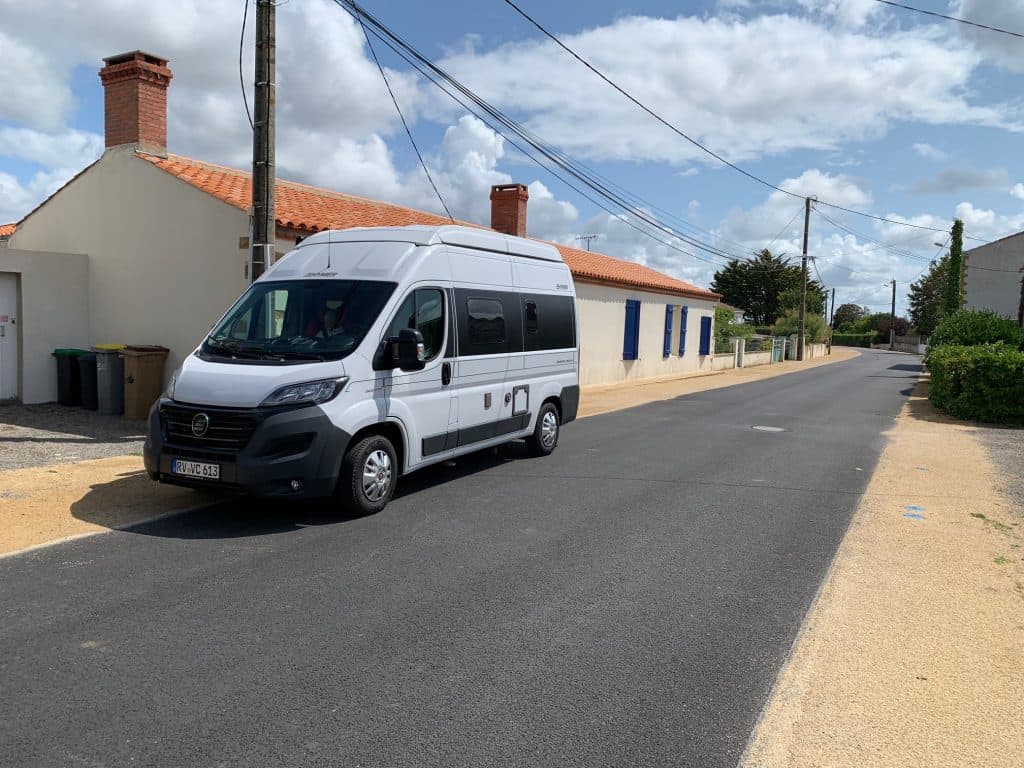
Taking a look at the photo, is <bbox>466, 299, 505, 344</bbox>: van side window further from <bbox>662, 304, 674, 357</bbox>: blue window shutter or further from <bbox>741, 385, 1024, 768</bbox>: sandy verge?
<bbox>662, 304, 674, 357</bbox>: blue window shutter

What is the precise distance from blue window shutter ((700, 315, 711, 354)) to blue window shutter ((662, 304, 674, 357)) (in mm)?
3827

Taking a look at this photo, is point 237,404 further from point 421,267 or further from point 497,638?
point 497,638

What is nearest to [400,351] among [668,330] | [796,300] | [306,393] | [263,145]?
[306,393]

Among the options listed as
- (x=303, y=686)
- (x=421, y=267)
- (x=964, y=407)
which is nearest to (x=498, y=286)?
(x=421, y=267)

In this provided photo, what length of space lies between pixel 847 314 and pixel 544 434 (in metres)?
120

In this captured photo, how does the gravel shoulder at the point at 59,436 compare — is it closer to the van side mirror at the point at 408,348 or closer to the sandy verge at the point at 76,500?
the sandy verge at the point at 76,500

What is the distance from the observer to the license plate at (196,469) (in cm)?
624

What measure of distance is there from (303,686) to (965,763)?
2853mm

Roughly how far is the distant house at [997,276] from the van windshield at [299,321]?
123ft

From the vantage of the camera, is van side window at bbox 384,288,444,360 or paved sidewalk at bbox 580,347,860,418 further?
paved sidewalk at bbox 580,347,860,418

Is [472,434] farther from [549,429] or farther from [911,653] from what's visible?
[911,653]

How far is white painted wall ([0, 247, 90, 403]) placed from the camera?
13.1 meters

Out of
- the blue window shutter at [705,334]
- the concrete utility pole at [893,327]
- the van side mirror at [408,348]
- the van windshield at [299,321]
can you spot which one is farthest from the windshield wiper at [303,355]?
the concrete utility pole at [893,327]

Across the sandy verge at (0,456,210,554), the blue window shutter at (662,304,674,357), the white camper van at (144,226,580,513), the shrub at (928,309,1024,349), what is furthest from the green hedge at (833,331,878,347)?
the sandy verge at (0,456,210,554)
